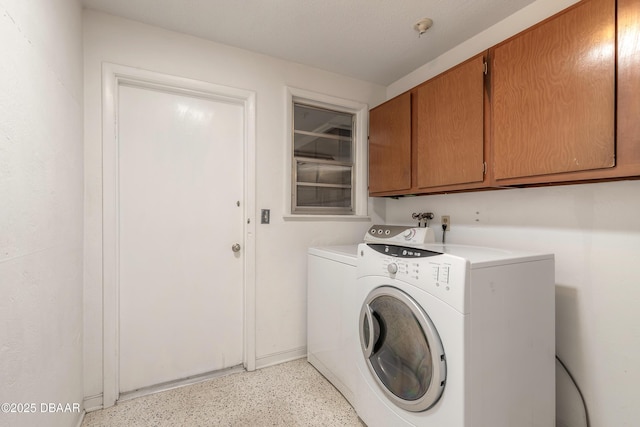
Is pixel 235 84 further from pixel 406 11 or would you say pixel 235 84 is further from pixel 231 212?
pixel 406 11

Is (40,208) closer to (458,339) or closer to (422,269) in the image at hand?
(422,269)

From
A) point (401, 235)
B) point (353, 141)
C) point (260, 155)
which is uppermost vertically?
point (353, 141)

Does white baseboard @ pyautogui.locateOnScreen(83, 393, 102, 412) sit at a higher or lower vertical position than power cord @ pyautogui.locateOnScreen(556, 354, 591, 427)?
lower

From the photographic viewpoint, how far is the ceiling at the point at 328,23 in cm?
161

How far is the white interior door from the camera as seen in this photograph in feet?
5.82

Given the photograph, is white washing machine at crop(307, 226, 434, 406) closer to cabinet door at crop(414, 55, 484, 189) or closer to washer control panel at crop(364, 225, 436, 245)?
washer control panel at crop(364, 225, 436, 245)

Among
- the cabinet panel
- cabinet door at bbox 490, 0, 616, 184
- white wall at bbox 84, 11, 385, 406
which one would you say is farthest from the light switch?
the cabinet panel

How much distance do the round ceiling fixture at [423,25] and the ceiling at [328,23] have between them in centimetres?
2

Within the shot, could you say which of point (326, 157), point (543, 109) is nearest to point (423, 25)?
point (543, 109)

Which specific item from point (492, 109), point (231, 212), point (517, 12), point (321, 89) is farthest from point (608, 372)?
point (321, 89)

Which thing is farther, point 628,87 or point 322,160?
point 322,160

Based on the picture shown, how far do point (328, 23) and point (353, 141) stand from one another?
3.31 ft

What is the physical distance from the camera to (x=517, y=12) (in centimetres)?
165

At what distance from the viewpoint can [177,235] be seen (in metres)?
1.90
